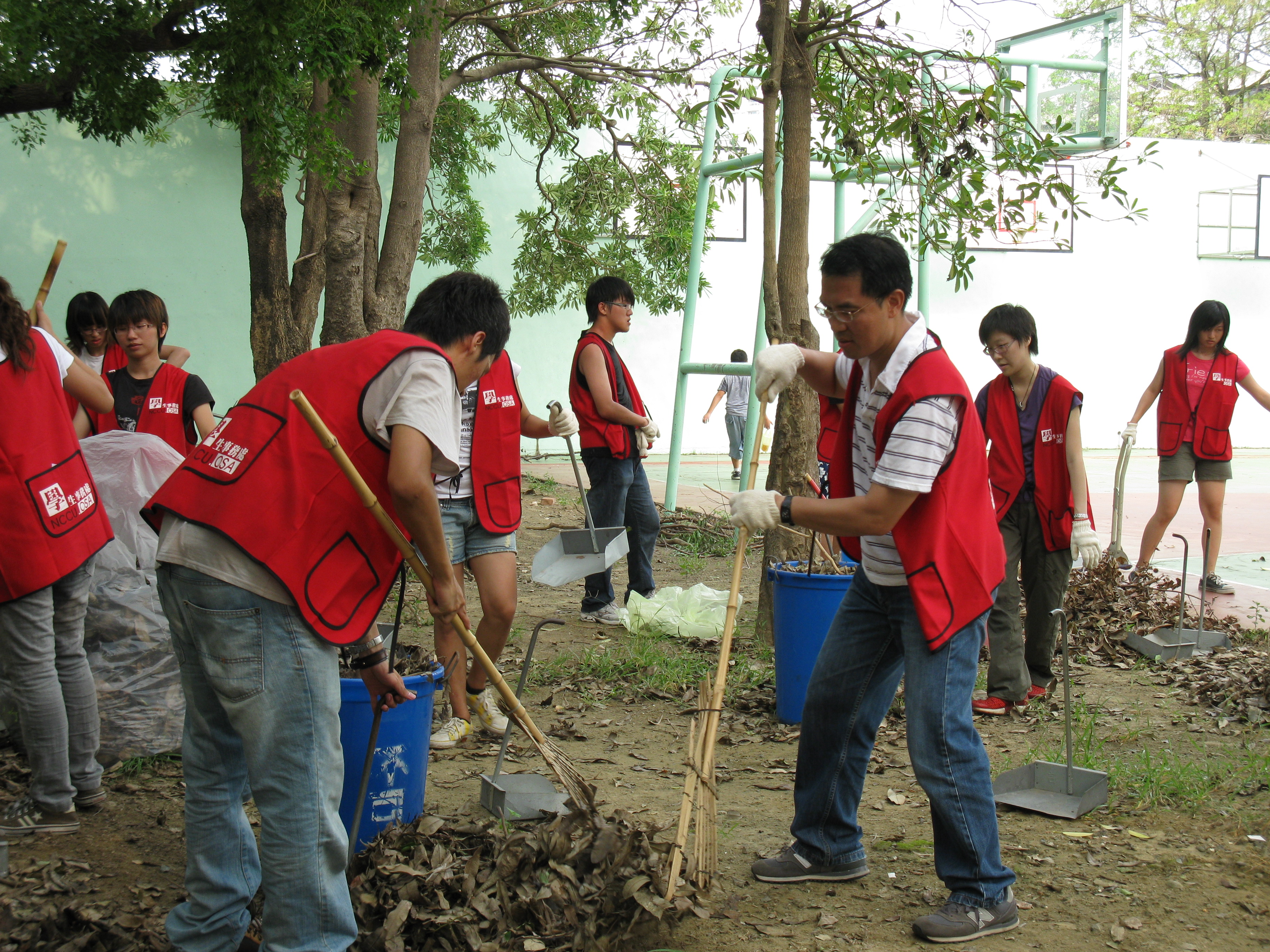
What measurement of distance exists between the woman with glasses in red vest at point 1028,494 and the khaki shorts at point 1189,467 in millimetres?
2609

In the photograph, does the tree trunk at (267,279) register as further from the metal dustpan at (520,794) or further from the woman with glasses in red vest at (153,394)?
the metal dustpan at (520,794)

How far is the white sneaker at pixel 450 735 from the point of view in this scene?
155 inches

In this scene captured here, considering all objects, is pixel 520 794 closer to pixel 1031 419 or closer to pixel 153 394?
pixel 153 394

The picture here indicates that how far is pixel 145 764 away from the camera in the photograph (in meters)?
3.59

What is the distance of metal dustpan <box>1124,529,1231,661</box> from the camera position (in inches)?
208

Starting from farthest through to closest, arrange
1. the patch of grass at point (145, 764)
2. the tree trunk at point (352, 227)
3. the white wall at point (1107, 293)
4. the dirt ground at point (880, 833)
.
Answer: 1. the white wall at point (1107, 293)
2. the tree trunk at point (352, 227)
3. the patch of grass at point (145, 764)
4. the dirt ground at point (880, 833)

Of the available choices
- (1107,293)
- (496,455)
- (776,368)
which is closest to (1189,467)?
(776,368)

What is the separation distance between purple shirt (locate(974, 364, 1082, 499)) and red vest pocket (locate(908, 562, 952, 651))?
2.15 metres

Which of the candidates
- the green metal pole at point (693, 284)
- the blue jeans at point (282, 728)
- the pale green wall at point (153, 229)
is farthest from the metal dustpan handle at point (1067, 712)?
the pale green wall at point (153, 229)

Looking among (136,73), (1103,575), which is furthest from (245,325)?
(1103,575)

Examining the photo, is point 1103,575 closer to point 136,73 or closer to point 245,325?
point 136,73

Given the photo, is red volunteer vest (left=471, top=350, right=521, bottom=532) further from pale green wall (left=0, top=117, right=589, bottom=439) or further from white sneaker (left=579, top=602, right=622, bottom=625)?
pale green wall (left=0, top=117, right=589, bottom=439)

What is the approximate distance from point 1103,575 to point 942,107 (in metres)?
3.14

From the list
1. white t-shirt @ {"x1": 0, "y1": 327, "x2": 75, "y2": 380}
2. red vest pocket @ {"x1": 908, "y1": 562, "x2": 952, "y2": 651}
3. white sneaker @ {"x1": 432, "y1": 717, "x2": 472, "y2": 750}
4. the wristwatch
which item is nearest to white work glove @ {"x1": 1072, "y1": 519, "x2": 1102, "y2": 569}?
red vest pocket @ {"x1": 908, "y1": 562, "x2": 952, "y2": 651}
